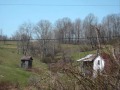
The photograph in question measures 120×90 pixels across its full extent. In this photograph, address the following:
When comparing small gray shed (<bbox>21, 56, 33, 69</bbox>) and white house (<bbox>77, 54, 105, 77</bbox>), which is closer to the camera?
white house (<bbox>77, 54, 105, 77</bbox>)

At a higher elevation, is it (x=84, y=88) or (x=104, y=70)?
(x=104, y=70)

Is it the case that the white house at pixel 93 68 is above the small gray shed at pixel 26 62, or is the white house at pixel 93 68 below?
above

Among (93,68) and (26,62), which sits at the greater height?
(93,68)

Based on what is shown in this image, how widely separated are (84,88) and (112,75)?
466 mm

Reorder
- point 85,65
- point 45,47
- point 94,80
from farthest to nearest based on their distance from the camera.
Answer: point 45,47 < point 85,65 < point 94,80

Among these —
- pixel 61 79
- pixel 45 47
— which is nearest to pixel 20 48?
pixel 45 47

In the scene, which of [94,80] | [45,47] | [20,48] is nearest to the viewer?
[94,80]

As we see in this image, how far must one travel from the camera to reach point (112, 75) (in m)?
3.33

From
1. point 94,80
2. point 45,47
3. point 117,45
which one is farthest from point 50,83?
point 45,47

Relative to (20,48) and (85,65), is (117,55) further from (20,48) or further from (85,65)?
(20,48)

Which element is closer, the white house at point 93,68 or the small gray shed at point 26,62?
the white house at point 93,68

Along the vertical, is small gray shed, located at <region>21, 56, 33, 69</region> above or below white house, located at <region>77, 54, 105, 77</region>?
below

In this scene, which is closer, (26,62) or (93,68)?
(93,68)

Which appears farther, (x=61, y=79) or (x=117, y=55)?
(x=61, y=79)
